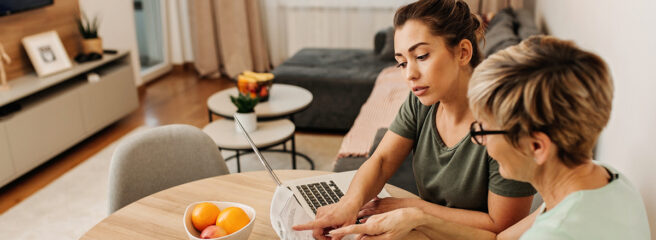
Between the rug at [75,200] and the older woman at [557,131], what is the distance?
2.19m

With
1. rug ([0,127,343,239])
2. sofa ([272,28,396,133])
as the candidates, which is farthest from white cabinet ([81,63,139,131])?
sofa ([272,28,396,133])

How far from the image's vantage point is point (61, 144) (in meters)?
3.29

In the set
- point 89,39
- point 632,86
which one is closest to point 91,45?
point 89,39

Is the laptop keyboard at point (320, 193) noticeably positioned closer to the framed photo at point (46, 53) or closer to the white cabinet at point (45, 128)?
the white cabinet at point (45, 128)

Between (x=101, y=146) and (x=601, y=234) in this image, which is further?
(x=101, y=146)

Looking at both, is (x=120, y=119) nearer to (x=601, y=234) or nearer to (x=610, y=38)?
(x=610, y=38)

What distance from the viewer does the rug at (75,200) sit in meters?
2.57

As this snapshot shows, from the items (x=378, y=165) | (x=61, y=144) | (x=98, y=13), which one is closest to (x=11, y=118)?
(x=61, y=144)

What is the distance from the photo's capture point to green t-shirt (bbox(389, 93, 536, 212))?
130 centimetres

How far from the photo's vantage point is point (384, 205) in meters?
1.46

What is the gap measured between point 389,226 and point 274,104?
1.98 m

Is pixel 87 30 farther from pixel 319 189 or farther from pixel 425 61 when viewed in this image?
pixel 425 61

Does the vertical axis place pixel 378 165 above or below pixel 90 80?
above

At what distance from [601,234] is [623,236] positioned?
0.05 meters
